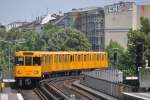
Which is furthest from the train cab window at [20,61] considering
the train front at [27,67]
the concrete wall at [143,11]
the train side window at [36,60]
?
the concrete wall at [143,11]

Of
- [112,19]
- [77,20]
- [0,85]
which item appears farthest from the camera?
[77,20]

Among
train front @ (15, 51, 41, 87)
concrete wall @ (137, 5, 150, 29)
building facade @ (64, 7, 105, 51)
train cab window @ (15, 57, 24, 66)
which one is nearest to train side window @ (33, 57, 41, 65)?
train front @ (15, 51, 41, 87)

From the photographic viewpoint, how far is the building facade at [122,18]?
14200 cm

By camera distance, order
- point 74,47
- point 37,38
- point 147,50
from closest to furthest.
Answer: point 147,50, point 74,47, point 37,38

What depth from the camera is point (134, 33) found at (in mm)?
78250

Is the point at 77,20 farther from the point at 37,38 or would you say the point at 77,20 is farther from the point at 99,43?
the point at 37,38

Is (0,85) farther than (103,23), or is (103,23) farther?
(103,23)

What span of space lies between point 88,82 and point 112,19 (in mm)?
102866

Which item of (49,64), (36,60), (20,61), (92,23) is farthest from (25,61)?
(92,23)

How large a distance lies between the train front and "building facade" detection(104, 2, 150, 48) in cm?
9273

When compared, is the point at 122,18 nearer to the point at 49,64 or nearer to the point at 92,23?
the point at 92,23

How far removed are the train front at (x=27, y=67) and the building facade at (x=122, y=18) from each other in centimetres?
9273

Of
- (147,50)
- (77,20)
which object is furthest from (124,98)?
(77,20)

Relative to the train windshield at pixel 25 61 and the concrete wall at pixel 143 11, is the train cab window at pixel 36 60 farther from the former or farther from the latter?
the concrete wall at pixel 143 11
